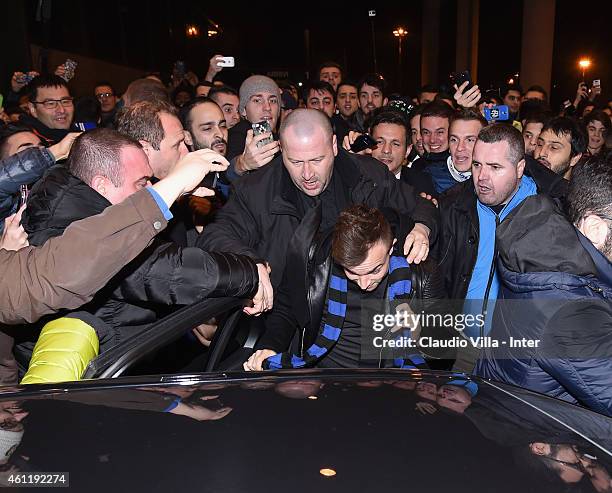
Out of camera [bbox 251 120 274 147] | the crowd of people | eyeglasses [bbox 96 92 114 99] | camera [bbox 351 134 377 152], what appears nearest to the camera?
the crowd of people

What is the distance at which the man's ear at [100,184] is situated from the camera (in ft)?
7.70

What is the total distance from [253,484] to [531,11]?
18267mm

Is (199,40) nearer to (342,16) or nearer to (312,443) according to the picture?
(342,16)

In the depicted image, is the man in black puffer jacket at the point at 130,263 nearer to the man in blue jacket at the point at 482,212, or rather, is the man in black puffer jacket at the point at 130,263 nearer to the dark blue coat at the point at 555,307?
the dark blue coat at the point at 555,307

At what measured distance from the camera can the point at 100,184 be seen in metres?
2.36

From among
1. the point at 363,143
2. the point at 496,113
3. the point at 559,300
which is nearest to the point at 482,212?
the point at 363,143

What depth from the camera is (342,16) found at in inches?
1168

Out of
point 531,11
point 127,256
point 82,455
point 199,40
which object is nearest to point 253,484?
point 82,455

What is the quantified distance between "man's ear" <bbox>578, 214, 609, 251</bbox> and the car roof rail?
1.27 meters

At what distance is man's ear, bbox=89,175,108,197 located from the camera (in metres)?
2.35

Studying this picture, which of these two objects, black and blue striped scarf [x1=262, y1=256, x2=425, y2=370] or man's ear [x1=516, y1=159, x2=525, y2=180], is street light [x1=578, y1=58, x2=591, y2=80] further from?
black and blue striped scarf [x1=262, y1=256, x2=425, y2=370]

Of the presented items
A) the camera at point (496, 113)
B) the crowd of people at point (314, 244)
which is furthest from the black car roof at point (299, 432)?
the camera at point (496, 113)

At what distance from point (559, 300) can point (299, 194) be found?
1797 millimetres

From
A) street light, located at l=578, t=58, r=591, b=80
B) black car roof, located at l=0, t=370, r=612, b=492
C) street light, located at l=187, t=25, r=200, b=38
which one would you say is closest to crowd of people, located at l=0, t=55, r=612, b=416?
black car roof, located at l=0, t=370, r=612, b=492
